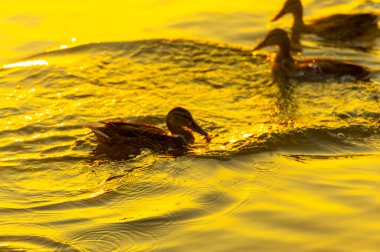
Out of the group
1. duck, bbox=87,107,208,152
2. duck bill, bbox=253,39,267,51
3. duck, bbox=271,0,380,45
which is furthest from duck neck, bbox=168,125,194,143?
duck, bbox=271,0,380,45

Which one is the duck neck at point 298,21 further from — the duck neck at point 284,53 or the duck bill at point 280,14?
the duck neck at point 284,53

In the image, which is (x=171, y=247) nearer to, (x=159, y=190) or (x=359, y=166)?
(x=159, y=190)

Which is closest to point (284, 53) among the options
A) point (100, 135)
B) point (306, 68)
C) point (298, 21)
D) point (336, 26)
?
point (306, 68)

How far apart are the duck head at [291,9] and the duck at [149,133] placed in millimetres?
4605

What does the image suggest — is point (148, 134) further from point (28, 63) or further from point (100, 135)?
point (28, 63)

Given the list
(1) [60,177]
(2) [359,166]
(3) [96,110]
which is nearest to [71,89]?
(3) [96,110]

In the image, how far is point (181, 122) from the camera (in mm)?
9328

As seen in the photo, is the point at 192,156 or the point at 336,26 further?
the point at 336,26

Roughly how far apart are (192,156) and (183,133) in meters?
0.54

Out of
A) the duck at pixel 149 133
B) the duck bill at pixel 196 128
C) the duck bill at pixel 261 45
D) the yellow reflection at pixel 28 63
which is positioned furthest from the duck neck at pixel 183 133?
the duck bill at pixel 261 45

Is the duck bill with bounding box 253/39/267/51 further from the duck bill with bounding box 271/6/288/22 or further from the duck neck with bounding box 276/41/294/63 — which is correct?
the duck bill with bounding box 271/6/288/22

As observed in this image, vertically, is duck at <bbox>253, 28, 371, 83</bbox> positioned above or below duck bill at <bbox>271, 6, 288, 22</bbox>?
below

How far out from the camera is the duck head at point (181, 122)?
9320mm

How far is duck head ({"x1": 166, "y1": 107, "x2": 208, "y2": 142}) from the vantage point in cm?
932
